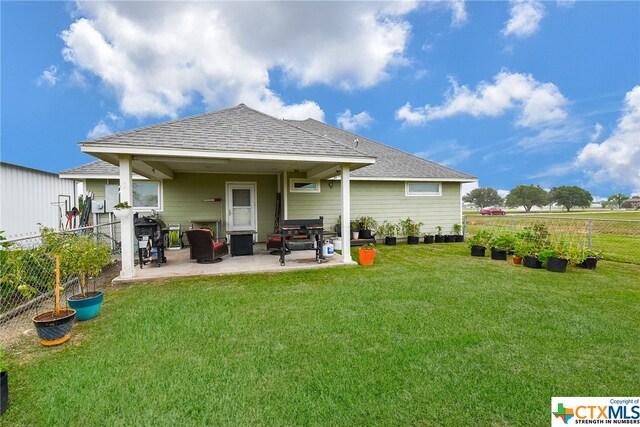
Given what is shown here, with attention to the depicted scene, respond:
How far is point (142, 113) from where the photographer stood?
1182 cm

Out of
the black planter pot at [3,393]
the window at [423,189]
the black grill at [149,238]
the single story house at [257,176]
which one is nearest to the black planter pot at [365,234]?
the single story house at [257,176]

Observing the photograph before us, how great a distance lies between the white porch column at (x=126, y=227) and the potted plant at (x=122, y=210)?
0.28 ft

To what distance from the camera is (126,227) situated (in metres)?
5.39

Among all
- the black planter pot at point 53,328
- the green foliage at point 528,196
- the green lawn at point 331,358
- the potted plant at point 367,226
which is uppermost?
the green foliage at point 528,196

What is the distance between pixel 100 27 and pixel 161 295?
31.0 ft

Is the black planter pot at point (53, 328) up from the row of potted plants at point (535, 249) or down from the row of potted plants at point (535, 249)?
down

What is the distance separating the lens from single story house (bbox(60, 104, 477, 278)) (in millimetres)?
5570

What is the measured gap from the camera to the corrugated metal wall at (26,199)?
30.0ft

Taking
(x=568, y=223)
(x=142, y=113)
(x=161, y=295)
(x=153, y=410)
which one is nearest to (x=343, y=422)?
(x=153, y=410)

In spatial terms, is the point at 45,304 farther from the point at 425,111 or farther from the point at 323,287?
the point at 425,111

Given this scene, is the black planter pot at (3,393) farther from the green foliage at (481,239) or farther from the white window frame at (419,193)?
the white window frame at (419,193)

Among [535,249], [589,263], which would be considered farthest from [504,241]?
[589,263]

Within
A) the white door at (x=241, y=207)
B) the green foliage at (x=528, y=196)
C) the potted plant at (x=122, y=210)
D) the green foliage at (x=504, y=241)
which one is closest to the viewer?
the potted plant at (x=122, y=210)

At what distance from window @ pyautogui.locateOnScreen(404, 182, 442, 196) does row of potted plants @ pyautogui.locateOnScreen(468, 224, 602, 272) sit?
332 cm
